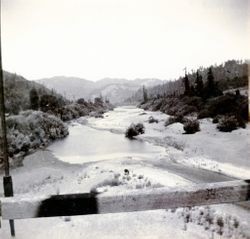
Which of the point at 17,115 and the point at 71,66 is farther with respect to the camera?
the point at 17,115

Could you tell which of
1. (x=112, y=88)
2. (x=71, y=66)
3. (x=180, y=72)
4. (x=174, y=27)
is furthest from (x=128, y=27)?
(x=112, y=88)

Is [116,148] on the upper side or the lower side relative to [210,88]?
lower

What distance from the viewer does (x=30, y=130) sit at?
28.0 feet

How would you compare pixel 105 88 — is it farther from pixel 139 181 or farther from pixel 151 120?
pixel 139 181

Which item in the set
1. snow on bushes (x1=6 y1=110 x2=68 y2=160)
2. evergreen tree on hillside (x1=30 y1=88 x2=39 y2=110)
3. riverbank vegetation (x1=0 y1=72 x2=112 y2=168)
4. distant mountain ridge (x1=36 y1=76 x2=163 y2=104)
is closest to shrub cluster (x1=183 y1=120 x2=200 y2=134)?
distant mountain ridge (x1=36 y1=76 x2=163 y2=104)

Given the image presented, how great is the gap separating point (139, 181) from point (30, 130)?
3642mm

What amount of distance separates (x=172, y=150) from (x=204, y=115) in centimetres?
164

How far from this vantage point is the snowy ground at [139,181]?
3797 mm

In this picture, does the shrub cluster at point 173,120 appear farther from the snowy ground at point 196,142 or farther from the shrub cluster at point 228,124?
the shrub cluster at point 228,124

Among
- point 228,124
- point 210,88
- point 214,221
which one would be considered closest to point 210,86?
point 210,88

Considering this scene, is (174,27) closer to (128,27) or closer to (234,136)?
(128,27)

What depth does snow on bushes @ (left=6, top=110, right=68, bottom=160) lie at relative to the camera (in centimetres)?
791

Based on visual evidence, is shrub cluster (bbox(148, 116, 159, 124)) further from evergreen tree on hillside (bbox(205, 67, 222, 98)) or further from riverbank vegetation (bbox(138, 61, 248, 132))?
evergreen tree on hillside (bbox(205, 67, 222, 98))

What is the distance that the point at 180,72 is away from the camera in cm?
680
